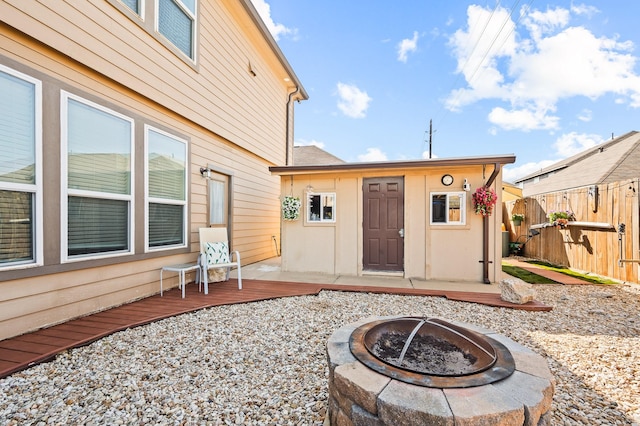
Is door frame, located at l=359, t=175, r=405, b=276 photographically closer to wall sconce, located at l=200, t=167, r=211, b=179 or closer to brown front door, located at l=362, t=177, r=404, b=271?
brown front door, located at l=362, t=177, r=404, b=271

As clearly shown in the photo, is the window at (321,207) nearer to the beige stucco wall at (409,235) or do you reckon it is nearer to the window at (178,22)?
the beige stucco wall at (409,235)

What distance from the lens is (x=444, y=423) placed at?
111cm

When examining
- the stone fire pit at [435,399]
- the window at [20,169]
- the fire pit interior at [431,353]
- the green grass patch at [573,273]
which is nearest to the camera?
the stone fire pit at [435,399]

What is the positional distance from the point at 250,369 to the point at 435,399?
5.17 ft

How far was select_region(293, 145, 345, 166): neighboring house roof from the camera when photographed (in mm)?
12719

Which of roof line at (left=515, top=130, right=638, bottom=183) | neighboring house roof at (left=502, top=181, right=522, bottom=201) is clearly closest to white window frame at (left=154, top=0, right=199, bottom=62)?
neighboring house roof at (left=502, top=181, right=522, bottom=201)

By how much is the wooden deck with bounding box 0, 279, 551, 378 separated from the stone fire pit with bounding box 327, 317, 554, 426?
2523 millimetres

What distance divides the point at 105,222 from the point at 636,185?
8371 mm

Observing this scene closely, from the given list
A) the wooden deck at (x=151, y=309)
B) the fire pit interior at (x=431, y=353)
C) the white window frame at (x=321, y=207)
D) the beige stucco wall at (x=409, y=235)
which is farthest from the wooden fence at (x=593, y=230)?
the fire pit interior at (x=431, y=353)

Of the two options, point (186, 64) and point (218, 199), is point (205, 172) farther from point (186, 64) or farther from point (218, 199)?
point (186, 64)

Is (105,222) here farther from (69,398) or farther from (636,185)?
(636,185)

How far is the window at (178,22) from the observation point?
423 cm

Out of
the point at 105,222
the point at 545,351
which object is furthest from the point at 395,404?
the point at 105,222

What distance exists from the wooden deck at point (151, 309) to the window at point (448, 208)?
1407 mm
